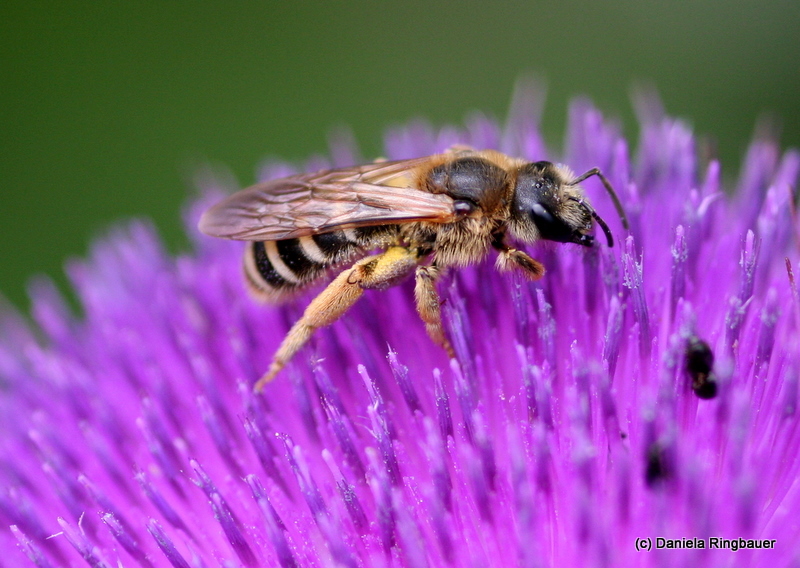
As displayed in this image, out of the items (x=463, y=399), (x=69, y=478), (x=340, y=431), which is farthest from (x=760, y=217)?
(x=69, y=478)

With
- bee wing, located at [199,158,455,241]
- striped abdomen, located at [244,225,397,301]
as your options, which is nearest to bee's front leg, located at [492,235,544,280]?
bee wing, located at [199,158,455,241]

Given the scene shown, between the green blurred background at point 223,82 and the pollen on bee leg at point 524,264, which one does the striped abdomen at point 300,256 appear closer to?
the pollen on bee leg at point 524,264

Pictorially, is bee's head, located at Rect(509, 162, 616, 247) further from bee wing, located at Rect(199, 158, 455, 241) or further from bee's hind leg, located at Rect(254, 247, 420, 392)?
bee's hind leg, located at Rect(254, 247, 420, 392)

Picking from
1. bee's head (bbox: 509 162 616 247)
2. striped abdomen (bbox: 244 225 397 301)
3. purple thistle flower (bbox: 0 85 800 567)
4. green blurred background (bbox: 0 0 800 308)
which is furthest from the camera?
green blurred background (bbox: 0 0 800 308)

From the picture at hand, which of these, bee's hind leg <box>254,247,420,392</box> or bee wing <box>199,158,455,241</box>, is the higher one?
bee wing <box>199,158,455,241</box>

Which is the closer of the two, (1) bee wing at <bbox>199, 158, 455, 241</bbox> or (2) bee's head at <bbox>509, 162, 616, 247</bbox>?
(2) bee's head at <bbox>509, 162, 616, 247</bbox>

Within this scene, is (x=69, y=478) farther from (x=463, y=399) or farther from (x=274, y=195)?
(x=463, y=399)

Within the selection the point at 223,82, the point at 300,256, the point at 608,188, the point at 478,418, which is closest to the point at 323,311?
the point at 300,256

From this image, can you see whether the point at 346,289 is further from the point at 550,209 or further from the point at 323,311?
the point at 550,209
